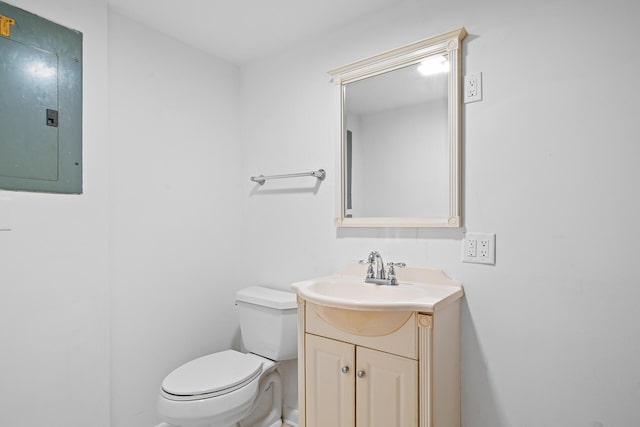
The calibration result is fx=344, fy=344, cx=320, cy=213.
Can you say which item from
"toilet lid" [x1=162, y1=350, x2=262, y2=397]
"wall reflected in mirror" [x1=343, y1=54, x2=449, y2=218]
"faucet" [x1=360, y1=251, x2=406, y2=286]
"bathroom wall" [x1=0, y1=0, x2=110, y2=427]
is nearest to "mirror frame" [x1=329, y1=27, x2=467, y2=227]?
"wall reflected in mirror" [x1=343, y1=54, x2=449, y2=218]

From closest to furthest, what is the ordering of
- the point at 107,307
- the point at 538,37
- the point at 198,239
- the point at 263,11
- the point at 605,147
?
the point at 605,147, the point at 538,37, the point at 107,307, the point at 263,11, the point at 198,239

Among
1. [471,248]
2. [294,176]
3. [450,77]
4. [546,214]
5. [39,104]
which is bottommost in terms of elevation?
[471,248]

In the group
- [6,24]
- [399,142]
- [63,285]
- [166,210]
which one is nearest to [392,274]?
[399,142]

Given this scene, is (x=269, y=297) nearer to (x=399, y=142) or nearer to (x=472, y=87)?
(x=399, y=142)

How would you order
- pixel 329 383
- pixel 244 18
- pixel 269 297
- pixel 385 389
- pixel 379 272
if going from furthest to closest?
pixel 269 297 → pixel 244 18 → pixel 379 272 → pixel 329 383 → pixel 385 389

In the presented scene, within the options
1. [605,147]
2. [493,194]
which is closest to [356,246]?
[493,194]

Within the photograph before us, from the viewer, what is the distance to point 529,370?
1.30 metres

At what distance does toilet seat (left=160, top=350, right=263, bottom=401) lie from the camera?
1.45 m

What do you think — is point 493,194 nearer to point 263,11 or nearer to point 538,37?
point 538,37

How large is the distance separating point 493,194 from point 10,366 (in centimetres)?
199

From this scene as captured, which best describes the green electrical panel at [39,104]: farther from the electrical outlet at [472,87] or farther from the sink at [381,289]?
the electrical outlet at [472,87]

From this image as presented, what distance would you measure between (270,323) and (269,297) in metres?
0.14

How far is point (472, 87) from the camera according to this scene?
142 centimetres

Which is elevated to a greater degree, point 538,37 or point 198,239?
point 538,37
